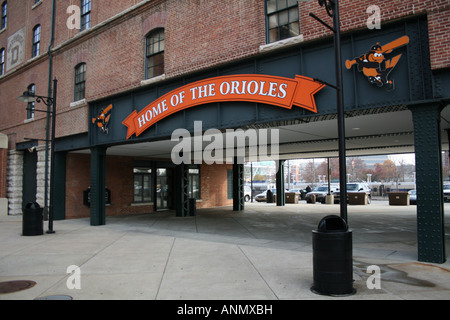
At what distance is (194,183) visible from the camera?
24125 mm

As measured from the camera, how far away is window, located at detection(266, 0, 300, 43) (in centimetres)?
961

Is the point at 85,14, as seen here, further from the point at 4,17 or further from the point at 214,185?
the point at 214,185

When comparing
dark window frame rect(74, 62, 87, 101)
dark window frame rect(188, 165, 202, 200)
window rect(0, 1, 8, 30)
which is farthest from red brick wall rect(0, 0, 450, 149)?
dark window frame rect(188, 165, 202, 200)

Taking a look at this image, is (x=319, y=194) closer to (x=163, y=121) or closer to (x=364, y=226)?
(x=364, y=226)

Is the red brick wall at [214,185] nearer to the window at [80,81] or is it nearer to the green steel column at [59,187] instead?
the green steel column at [59,187]

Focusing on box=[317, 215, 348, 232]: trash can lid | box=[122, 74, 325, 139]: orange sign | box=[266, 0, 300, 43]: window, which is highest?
box=[266, 0, 300, 43]: window

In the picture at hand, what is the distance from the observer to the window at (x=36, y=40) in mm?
19953

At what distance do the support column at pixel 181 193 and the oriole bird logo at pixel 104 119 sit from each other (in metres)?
5.36

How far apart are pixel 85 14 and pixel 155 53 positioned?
6363 millimetres

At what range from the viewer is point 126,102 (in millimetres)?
13992

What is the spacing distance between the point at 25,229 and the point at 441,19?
45.6 feet

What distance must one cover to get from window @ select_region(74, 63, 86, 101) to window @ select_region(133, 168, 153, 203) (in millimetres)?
6031

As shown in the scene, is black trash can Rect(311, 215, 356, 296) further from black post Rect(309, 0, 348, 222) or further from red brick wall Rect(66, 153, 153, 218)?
red brick wall Rect(66, 153, 153, 218)

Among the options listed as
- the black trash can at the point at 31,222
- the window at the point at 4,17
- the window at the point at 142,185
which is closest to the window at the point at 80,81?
the window at the point at 142,185
